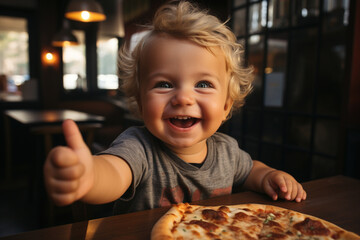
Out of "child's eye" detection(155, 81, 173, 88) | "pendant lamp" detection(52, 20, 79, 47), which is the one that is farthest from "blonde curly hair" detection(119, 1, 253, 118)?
"pendant lamp" detection(52, 20, 79, 47)

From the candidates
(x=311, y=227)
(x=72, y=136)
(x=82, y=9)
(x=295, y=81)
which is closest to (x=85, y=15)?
(x=82, y=9)

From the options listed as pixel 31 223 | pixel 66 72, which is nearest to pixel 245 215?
pixel 31 223

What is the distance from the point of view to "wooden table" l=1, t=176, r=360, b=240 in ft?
1.97

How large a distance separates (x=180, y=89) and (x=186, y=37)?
152 mm

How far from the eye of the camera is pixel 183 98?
29.5 inches

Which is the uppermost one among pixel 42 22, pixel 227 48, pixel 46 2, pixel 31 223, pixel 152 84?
pixel 46 2

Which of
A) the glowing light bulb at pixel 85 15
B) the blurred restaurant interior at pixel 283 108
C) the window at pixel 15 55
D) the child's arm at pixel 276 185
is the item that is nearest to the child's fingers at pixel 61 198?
the blurred restaurant interior at pixel 283 108

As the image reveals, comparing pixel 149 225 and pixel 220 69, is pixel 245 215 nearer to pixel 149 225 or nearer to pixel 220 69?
pixel 149 225

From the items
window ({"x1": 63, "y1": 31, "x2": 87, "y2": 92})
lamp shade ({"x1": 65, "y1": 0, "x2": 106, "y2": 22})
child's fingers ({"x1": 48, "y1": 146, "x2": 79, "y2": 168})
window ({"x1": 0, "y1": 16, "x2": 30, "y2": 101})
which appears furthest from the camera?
window ({"x1": 63, "y1": 31, "x2": 87, "y2": 92})

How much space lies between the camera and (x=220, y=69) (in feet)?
2.81

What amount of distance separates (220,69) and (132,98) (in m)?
0.37

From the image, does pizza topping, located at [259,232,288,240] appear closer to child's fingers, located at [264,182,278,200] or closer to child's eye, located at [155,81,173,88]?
child's fingers, located at [264,182,278,200]

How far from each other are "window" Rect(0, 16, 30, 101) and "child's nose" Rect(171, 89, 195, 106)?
4.94 m

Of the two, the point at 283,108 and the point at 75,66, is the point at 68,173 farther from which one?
the point at 75,66
